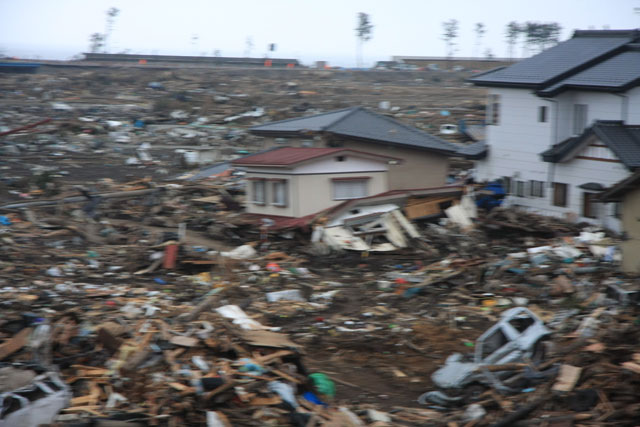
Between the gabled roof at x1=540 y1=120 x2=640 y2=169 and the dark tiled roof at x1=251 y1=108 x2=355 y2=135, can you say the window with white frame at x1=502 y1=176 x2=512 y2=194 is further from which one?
the dark tiled roof at x1=251 y1=108 x2=355 y2=135

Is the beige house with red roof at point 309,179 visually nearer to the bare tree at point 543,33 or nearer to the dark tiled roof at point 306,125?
the dark tiled roof at point 306,125

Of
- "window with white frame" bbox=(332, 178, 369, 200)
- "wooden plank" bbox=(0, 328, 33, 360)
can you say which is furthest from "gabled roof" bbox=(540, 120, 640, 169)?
"wooden plank" bbox=(0, 328, 33, 360)

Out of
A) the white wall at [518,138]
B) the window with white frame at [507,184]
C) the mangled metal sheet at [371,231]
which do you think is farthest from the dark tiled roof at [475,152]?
the mangled metal sheet at [371,231]

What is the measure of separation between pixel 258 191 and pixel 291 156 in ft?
4.75

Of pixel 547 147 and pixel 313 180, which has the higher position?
pixel 547 147

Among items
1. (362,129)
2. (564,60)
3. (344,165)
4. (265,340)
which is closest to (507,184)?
(564,60)

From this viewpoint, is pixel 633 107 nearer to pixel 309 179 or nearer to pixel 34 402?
pixel 309 179

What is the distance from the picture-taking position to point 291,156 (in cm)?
1950

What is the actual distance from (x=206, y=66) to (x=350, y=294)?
47.8 m

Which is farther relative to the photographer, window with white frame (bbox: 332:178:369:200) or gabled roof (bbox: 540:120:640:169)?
window with white frame (bbox: 332:178:369:200)

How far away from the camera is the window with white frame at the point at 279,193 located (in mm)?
19078

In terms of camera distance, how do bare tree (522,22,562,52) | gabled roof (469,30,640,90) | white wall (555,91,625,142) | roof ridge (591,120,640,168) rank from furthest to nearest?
bare tree (522,22,562,52) → gabled roof (469,30,640,90) → white wall (555,91,625,142) → roof ridge (591,120,640,168)

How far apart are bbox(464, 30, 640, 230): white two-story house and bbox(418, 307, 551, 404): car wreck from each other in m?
9.66

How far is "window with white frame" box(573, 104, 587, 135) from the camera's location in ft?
67.3
